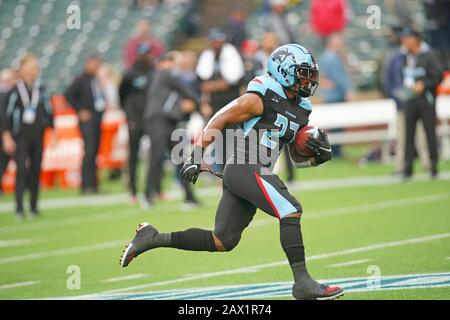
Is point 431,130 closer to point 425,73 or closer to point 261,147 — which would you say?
point 425,73

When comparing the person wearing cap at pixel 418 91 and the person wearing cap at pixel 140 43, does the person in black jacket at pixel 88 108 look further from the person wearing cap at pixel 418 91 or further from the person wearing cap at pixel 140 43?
the person wearing cap at pixel 418 91

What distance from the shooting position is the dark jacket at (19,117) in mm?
15211

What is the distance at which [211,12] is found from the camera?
25234mm

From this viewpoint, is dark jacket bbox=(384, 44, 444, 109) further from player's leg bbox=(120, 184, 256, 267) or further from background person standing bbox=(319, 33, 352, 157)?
player's leg bbox=(120, 184, 256, 267)

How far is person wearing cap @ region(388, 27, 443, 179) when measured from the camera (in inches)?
630

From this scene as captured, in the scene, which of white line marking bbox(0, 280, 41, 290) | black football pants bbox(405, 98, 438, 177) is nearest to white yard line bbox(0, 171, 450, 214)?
black football pants bbox(405, 98, 438, 177)

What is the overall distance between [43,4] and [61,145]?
268 inches

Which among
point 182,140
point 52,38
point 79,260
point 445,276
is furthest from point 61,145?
point 445,276

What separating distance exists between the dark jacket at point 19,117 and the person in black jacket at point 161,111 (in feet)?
4.78

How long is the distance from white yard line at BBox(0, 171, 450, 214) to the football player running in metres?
8.32

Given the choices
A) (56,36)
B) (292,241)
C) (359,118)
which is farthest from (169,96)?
(56,36)

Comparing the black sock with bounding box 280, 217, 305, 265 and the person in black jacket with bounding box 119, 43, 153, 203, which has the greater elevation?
the person in black jacket with bounding box 119, 43, 153, 203

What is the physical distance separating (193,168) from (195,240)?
26.6 inches

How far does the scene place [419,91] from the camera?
52.6 feet
